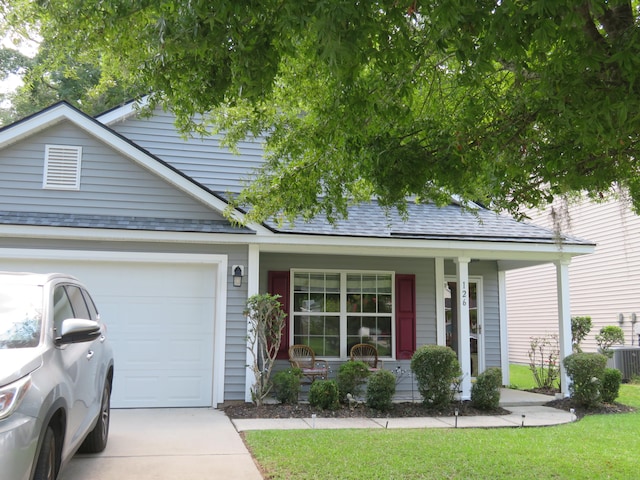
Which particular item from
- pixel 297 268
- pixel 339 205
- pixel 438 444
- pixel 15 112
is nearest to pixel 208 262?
pixel 297 268

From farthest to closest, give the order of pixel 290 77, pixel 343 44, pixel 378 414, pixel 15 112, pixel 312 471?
pixel 15 112 → pixel 378 414 → pixel 290 77 → pixel 312 471 → pixel 343 44

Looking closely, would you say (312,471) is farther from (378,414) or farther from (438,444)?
(378,414)

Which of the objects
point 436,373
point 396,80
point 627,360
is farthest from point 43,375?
point 627,360

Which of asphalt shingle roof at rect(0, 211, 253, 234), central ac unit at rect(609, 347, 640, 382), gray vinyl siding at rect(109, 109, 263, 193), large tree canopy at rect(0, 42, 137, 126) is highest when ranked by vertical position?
large tree canopy at rect(0, 42, 137, 126)

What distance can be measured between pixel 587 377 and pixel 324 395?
4.61 meters

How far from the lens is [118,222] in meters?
9.59

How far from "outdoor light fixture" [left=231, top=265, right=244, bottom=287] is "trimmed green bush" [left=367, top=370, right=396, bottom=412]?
2767 mm

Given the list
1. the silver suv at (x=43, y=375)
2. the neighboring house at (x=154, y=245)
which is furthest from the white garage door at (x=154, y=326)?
the silver suv at (x=43, y=375)

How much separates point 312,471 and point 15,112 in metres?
26.3

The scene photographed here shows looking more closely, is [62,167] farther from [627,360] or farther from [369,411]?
[627,360]

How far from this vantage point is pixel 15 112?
26.4 meters

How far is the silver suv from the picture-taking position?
10.2 feet

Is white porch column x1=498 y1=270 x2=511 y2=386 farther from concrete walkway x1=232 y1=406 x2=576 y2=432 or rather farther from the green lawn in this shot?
the green lawn

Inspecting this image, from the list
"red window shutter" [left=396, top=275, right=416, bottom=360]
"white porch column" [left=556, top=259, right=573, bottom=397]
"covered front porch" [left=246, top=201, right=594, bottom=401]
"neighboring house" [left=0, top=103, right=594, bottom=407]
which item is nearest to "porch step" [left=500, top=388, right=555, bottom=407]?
"white porch column" [left=556, top=259, right=573, bottom=397]
